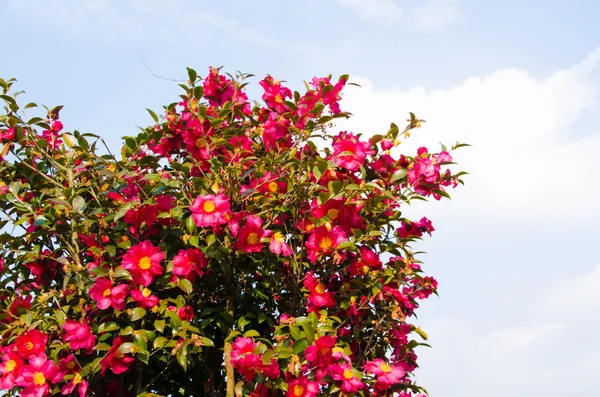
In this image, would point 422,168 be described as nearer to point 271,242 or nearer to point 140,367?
point 271,242

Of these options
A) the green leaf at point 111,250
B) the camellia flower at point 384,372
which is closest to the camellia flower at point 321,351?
the camellia flower at point 384,372

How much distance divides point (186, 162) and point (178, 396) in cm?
96

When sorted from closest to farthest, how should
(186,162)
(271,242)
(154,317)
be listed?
1. (271,242)
2. (154,317)
3. (186,162)

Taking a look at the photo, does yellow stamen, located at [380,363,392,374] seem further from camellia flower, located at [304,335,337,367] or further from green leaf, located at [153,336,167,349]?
green leaf, located at [153,336,167,349]

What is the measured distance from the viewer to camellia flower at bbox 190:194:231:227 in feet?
7.44

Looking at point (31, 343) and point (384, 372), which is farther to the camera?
point (384, 372)

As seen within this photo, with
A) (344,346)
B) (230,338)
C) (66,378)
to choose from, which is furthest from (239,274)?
(66,378)

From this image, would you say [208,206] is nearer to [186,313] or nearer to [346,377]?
[186,313]

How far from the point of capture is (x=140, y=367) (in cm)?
246

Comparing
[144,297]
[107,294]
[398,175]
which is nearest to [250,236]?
[144,297]

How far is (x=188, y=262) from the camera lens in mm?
2354

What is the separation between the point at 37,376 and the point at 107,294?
36cm

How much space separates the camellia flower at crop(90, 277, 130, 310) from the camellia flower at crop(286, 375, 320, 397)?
0.64m

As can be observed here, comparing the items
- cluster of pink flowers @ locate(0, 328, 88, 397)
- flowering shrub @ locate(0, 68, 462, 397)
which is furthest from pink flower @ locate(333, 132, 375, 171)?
cluster of pink flowers @ locate(0, 328, 88, 397)
